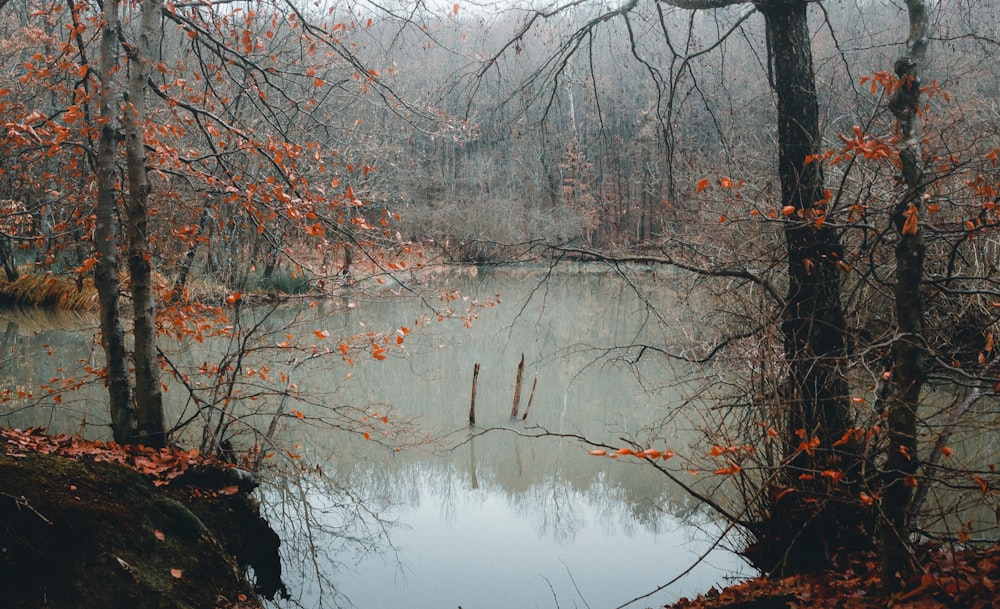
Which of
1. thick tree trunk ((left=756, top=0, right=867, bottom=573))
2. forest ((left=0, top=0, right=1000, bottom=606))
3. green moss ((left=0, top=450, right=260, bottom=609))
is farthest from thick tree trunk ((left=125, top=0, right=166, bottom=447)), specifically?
thick tree trunk ((left=756, top=0, right=867, bottom=573))

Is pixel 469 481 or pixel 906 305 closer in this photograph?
pixel 906 305

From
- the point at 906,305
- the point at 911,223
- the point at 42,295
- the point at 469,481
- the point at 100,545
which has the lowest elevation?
the point at 469,481

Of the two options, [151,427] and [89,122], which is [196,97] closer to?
[89,122]

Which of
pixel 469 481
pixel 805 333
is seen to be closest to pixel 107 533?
pixel 805 333

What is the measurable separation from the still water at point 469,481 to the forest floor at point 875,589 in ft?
2.64

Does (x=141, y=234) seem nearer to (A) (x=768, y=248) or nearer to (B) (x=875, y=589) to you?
(A) (x=768, y=248)

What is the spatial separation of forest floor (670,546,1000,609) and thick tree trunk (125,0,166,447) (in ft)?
11.9

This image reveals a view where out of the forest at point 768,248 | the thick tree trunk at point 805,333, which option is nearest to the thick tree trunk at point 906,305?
the forest at point 768,248

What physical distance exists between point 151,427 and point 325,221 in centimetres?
181

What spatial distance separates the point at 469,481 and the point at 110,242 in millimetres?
4013

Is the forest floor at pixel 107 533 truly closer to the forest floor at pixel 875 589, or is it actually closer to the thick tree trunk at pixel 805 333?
the forest floor at pixel 875 589

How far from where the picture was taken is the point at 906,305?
106 inches

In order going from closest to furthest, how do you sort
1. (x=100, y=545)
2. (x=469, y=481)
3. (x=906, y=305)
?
(x=906, y=305), (x=100, y=545), (x=469, y=481)

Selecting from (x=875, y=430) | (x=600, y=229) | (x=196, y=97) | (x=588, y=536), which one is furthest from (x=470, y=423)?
(x=600, y=229)
